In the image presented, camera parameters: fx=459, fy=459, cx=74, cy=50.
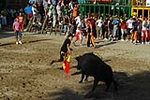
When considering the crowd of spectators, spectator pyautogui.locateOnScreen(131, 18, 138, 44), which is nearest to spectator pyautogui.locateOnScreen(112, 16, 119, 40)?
the crowd of spectators

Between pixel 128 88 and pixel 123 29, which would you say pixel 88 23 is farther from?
pixel 128 88

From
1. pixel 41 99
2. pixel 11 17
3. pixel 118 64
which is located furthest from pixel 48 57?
pixel 11 17

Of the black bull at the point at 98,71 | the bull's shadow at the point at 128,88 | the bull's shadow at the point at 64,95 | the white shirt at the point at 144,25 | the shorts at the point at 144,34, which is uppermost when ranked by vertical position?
the black bull at the point at 98,71

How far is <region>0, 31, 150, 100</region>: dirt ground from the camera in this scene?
1434 centimetres

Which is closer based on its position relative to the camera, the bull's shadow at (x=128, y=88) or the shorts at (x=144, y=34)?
the bull's shadow at (x=128, y=88)

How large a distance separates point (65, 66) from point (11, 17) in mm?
20966

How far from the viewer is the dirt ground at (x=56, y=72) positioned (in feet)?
47.0

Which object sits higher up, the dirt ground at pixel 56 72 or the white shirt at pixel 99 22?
the white shirt at pixel 99 22

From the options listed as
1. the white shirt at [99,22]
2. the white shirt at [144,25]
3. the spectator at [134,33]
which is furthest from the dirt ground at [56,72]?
the white shirt at [99,22]

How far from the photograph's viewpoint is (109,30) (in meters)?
29.4

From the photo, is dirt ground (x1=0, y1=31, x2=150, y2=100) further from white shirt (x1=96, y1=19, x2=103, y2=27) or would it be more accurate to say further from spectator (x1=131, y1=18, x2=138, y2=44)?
white shirt (x1=96, y1=19, x2=103, y2=27)

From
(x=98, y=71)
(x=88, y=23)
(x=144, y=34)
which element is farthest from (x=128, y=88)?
(x=144, y=34)

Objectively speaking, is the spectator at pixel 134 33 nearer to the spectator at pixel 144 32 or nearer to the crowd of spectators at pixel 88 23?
the crowd of spectators at pixel 88 23

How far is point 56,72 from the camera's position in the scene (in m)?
17.8
